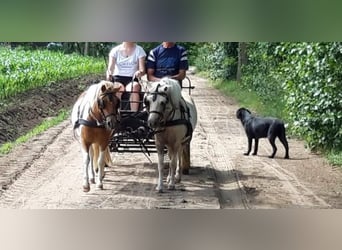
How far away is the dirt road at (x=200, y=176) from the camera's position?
140 inches

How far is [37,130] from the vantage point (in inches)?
143

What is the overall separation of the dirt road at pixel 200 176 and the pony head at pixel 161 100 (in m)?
0.13

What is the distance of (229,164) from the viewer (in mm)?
3707

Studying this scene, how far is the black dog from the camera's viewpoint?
3.65m

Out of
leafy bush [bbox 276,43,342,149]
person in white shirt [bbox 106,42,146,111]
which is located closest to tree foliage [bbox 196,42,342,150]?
leafy bush [bbox 276,43,342,149]

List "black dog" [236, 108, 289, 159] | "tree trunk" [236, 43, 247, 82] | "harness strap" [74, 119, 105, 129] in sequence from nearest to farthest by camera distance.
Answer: "tree trunk" [236, 43, 247, 82] → "harness strap" [74, 119, 105, 129] → "black dog" [236, 108, 289, 159]

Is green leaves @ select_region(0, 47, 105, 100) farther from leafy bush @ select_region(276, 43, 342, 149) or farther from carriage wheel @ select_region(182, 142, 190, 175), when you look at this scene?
leafy bush @ select_region(276, 43, 342, 149)

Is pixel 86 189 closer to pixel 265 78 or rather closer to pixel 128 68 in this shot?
pixel 128 68

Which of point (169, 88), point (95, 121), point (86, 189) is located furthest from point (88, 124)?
point (169, 88)

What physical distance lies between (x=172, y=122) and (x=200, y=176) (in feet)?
1.03

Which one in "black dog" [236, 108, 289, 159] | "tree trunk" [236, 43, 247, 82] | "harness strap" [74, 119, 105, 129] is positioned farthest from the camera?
"black dog" [236, 108, 289, 159]

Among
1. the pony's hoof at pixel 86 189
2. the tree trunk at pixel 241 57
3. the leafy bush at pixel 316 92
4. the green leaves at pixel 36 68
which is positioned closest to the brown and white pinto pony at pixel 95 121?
the pony's hoof at pixel 86 189

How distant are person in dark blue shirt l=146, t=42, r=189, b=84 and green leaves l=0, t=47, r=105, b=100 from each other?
0.22 m
